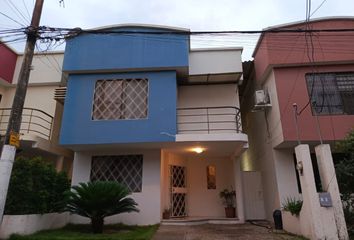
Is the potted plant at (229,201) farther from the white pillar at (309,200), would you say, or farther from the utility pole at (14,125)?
the utility pole at (14,125)

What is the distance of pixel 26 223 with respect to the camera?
7129 mm

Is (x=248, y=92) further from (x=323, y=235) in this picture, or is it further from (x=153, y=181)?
(x=323, y=235)

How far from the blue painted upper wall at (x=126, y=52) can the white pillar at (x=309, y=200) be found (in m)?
5.08

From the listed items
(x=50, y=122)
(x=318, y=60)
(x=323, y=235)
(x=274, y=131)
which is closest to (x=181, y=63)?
(x=274, y=131)

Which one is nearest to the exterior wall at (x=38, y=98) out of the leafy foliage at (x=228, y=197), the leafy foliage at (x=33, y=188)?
the leafy foliage at (x=33, y=188)

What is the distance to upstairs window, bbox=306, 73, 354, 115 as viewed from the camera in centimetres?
973

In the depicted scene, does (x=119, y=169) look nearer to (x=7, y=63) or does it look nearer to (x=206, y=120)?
(x=206, y=120)

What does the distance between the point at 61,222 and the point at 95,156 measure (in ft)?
8.52

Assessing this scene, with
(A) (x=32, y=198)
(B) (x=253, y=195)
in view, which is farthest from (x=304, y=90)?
(A) (x=32, y=198)

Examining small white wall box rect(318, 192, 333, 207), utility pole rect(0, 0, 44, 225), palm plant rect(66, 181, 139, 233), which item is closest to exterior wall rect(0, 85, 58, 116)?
palm plant rect(66, 181, 139, 233)

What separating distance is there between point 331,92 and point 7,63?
13.2m

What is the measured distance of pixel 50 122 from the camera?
37.6ft

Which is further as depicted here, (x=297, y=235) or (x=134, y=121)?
(x=134, y=121)

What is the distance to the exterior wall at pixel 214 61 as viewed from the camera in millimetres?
10711
